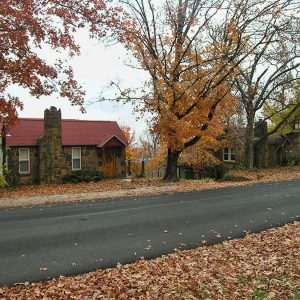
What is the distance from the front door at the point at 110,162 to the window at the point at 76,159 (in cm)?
227

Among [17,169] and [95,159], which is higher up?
[95,159]

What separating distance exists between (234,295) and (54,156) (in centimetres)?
2309

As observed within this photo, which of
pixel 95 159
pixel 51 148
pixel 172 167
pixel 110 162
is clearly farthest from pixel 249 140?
pixel 51 148

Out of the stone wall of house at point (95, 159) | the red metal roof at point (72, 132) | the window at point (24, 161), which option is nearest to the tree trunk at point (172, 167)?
the red metal roof at point (72, 132)

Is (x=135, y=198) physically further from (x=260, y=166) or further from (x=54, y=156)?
(x=260, y=166)

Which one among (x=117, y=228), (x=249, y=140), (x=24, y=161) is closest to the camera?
(x=117, y=228)

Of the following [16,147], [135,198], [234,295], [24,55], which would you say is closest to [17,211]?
[135,198]

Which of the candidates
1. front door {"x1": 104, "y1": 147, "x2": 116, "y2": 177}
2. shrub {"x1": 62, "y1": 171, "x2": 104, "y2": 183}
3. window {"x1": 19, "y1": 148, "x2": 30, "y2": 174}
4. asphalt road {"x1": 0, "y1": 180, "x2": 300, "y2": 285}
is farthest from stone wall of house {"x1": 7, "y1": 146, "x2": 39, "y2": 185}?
asphalt road {"x1": 0, "y1": 180, "x2": 300, "y2": 285}

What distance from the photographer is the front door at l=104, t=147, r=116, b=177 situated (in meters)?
30.2

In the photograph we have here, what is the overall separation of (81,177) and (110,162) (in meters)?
3.51

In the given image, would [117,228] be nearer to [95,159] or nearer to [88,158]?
[88,158]

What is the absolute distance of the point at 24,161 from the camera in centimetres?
2700

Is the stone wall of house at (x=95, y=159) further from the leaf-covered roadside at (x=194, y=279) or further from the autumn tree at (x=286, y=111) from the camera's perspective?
the leaf-covered roadside at (x=194, y=279)

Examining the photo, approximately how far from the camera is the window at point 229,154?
44156 millimetres
